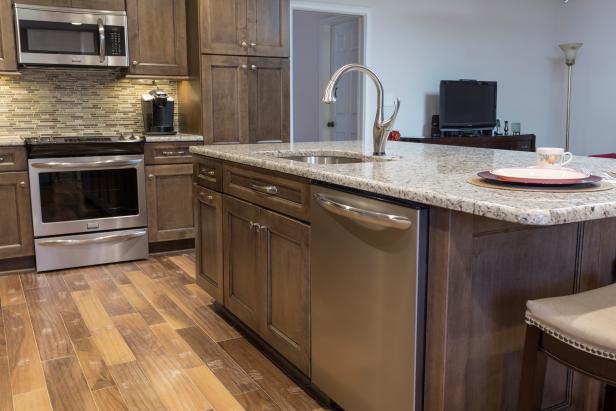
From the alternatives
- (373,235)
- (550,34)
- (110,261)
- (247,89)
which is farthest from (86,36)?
(550,34)

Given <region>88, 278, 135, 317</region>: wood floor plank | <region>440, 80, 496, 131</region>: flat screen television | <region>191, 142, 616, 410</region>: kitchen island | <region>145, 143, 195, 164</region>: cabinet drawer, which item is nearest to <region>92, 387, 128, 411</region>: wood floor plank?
<region>88, 278, 135, 317</region>: wood floor plank

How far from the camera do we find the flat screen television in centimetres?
625

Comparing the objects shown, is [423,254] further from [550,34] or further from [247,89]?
[550,34]

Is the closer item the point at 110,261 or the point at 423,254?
the point at 423,254

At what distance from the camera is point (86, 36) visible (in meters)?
4.15

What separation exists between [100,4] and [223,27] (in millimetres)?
888

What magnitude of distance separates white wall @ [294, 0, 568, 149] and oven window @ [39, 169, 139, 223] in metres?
2.76

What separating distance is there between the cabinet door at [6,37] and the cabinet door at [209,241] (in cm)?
180

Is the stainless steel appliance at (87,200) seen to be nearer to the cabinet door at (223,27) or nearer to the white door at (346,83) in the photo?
the cabinet door at (223,27)

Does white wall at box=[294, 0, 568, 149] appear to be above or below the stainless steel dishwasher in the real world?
above

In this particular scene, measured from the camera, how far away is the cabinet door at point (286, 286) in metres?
2.16

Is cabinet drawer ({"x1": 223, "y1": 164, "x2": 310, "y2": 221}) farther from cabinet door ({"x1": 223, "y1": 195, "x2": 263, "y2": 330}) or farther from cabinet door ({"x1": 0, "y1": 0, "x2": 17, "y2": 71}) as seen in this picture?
cabinet door ({"x1": 0, "y1": 0, "x2": 17, "y2": 71})

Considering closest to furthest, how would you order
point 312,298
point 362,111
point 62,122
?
point 312,298
point 62,122
point 362,111

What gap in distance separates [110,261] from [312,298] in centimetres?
254
